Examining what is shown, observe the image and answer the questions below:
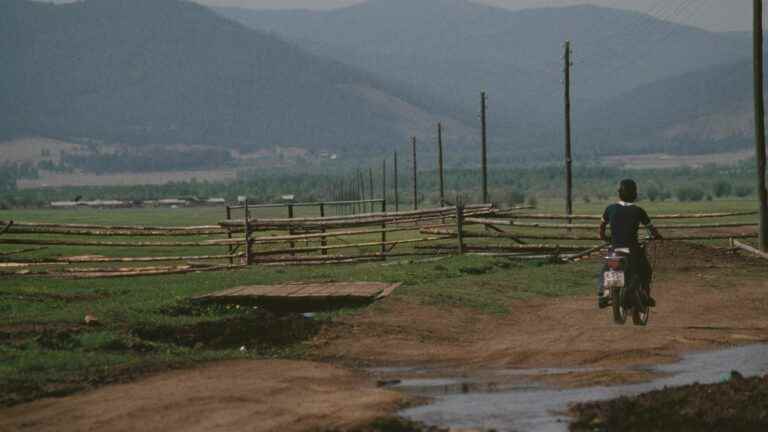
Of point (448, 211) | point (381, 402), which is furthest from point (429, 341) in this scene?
point (448, 211)

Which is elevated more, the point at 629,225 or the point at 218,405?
the point at 629,225

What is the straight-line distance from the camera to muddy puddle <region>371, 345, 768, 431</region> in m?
10.6

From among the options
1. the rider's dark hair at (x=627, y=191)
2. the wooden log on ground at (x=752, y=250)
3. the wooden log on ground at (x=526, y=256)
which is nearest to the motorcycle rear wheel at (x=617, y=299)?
the rider's dark hair at (x=627, y=191)

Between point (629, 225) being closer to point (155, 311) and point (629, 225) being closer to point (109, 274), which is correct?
point (155, 311)

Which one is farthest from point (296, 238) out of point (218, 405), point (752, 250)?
point (218, 405)

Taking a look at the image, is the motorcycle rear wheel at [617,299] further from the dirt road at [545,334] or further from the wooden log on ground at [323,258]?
the wooden log on ground at [323,258]

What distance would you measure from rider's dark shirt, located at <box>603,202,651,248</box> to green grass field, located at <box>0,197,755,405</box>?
10.4 ft

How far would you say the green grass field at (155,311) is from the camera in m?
13.3

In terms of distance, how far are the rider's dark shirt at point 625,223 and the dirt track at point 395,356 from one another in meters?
1.06

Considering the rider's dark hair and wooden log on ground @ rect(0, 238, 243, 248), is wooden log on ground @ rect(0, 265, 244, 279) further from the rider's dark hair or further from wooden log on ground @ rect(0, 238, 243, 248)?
the rider's dark hair

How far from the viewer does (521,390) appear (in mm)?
12109

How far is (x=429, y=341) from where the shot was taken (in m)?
16.1

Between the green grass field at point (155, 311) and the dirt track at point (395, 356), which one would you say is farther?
the green grass field at point (155, 311)

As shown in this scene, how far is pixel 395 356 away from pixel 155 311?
437 centimetres
